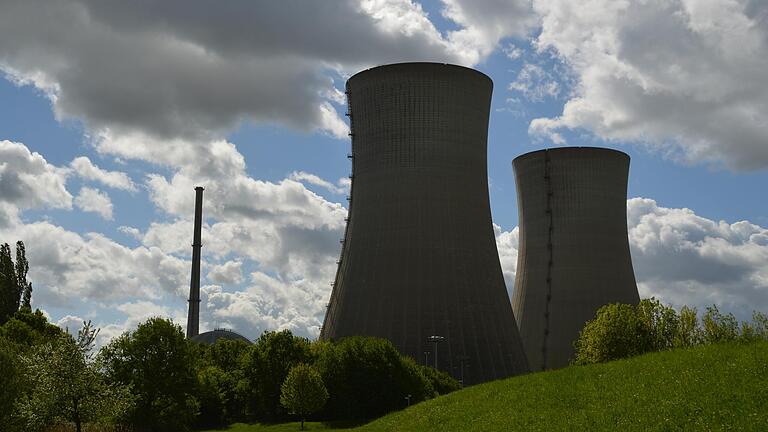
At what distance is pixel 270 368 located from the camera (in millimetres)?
34219

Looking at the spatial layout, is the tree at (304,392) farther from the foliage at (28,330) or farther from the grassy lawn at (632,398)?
the foliage at (28,330)

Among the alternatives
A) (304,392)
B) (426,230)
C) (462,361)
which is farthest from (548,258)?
(304,392)

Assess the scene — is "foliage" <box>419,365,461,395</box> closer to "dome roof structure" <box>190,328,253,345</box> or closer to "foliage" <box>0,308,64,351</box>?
"foliage" <box>0,308,64,351</box>

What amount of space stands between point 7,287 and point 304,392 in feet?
77.1

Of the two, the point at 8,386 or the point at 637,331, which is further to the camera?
the point at 637,331

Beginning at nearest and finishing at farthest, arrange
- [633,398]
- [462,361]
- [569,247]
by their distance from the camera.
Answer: [633,398] < [462,361] < [569,247]

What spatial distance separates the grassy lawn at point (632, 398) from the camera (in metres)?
14.1

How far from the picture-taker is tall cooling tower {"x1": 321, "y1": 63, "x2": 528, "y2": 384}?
32.2 m

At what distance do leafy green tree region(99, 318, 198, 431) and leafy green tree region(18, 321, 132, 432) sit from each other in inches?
181

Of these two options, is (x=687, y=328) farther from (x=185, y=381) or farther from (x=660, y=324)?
(x=185, y=381)

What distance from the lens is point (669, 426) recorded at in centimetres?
1392

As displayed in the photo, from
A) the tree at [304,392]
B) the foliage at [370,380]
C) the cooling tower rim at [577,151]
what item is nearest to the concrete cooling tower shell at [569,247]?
the cooling tower rim at [577,151]

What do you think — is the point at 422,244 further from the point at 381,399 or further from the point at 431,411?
the point at 431,411

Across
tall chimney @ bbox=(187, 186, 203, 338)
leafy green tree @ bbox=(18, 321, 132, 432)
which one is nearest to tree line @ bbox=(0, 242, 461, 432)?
leafy green tree @ bbox=(18, 321, 132, 432)
